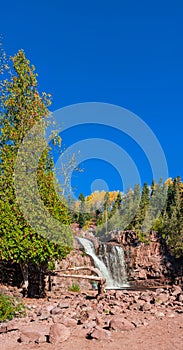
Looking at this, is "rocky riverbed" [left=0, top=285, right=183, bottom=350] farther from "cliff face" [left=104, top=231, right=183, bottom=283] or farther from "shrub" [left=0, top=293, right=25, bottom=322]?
"cliff face" [left=104, top=231, right=183, bottom=283]

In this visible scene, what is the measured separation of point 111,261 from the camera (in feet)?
96.5

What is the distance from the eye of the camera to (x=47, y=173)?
1234cm

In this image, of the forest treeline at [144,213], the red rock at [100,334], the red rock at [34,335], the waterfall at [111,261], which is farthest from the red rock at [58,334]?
the forest treeline at [144,213]

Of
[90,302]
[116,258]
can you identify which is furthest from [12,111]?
[116,258]

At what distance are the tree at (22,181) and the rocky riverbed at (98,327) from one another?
2076 mm

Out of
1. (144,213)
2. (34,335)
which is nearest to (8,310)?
(34,335)

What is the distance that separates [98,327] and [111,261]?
22980 millimetres

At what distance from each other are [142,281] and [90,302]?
22.4 m

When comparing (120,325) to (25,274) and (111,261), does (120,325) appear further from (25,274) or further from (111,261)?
(111,261)

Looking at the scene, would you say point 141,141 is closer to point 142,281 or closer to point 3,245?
point 3,245

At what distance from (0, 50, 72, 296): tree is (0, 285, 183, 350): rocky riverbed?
2076 millimetres

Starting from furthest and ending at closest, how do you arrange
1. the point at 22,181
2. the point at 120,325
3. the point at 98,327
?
the point at 22,181
the point at 120,325
the point at 98,327

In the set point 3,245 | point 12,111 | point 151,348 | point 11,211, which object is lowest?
point 151,348

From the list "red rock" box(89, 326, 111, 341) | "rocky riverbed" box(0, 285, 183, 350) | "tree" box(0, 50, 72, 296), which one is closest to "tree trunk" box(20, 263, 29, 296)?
"tree" box(0, 50, 72, 296)
